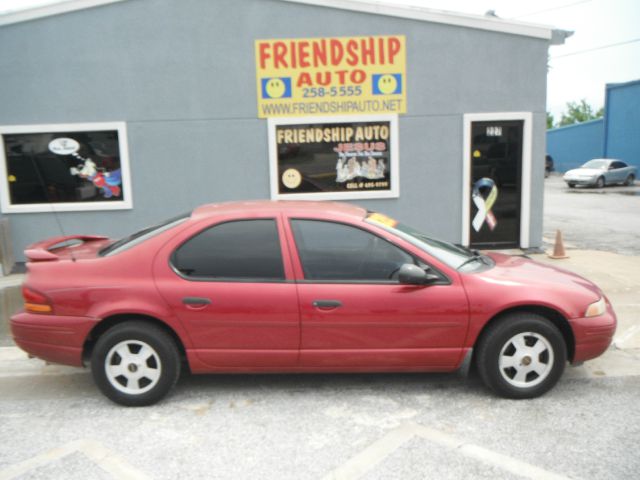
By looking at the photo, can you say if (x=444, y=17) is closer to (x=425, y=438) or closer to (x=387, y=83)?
(x=387, y=83)

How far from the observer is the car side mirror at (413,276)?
399 centimetres

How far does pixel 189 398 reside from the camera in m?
4.32

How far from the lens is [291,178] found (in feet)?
30.1

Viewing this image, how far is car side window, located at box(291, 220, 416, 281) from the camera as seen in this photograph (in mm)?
4148

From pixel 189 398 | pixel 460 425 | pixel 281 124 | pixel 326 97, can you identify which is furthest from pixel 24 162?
pixel 460 425

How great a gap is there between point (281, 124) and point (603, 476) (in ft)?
23.0

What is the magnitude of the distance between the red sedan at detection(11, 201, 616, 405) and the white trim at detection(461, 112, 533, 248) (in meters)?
5.10

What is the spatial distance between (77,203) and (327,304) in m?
6.53

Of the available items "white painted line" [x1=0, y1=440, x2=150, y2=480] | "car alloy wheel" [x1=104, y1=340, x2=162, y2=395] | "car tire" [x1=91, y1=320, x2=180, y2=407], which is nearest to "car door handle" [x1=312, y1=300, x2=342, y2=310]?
"car tire" [x1=91, y1=320, x2=180, y2=407]

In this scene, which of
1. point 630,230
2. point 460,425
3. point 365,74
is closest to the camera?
point 460,425

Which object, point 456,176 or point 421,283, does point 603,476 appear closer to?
point 421,283

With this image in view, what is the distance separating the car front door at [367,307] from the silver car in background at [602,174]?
25.7 metres

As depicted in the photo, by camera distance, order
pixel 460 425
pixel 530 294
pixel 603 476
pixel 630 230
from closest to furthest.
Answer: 1. pixel 603 476
2. pixel 460 425
3. pixel 530 294
4. pixel 630 230

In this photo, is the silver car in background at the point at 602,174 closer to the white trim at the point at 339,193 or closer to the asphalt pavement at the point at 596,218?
the asphalt pavement at the point at 596,218
